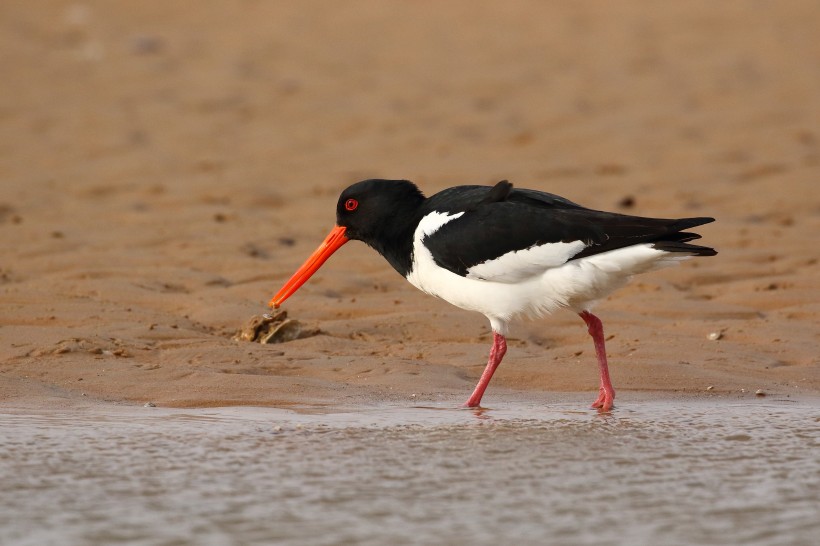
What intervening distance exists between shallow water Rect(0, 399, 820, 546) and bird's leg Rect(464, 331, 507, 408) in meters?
0.11

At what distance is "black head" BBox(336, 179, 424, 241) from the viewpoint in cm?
594

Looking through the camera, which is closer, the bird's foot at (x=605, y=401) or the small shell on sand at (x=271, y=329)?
the bird's foot at (x=605, y=401)

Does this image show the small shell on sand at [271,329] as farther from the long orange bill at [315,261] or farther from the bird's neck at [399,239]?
the bird's neck at [399,239]

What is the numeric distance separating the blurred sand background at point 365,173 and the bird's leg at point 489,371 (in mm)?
159

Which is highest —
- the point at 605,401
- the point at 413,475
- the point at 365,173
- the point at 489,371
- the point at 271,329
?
the point at 365,173

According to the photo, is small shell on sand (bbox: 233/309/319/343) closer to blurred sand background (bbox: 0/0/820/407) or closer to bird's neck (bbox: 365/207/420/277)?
blurred sand background (bbox: 0/0/820/407)

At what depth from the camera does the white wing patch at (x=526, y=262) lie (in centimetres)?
538

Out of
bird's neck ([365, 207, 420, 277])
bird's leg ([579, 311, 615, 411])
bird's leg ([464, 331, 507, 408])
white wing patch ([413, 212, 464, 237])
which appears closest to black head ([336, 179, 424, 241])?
bird's neck ([365, 207, 420, 277])

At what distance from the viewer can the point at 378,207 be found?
601 cm

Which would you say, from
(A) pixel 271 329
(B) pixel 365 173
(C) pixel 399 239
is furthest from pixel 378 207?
(B) pixel 365 173

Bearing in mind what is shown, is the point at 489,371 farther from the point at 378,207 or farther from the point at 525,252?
the point at 378,207

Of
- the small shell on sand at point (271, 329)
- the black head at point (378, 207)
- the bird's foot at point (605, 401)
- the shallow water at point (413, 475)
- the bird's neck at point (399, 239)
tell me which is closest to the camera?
the shallow water at point (413, 475)

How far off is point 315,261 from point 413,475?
2.49m

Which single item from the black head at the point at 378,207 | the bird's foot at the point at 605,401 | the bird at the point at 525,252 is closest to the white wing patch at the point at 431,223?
the bird at the point at 525,252
